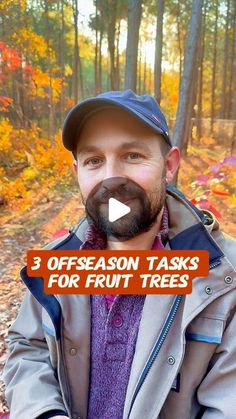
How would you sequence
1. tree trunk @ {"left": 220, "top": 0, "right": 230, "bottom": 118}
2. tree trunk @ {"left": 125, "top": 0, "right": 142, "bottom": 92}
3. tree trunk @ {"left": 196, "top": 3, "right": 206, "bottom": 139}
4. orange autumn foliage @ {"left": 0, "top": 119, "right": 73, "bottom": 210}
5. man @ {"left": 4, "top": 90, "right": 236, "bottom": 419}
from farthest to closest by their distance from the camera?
tree trunk @ {"left": 220, "top": 0, "right": 230, "bottom": 118}, tree trunk @ {"left": 196, "top": 3, "right": 206, "bottom": 139}, orange autumn foliage @ {"left": 0, "top": 119, "right": 73, "bottom": 210}, tree trunk @ {"left": 125, "top": 0, "right": 142, "bottom": 92}, man @ {"left": 4, "top": 90, "right": 236, "bottom": 419}

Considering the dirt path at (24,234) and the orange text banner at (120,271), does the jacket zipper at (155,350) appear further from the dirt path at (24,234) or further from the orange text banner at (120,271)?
the dirt path at (24,234)

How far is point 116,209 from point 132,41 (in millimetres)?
2413

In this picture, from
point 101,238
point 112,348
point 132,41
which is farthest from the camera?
point 132,41

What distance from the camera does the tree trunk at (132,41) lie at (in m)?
2.84

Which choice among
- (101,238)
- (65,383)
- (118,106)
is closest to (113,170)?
(118,106)

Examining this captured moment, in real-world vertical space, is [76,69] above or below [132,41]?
below

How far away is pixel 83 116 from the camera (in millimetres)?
968

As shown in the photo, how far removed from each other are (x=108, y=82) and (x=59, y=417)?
3.07m

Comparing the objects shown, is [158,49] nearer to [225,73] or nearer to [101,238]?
[225,73]

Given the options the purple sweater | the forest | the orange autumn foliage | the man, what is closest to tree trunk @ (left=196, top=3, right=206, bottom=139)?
the forest

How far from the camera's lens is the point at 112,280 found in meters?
0.92

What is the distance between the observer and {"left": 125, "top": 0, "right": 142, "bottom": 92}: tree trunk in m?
2.84

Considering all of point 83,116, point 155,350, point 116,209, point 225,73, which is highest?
point 225,73

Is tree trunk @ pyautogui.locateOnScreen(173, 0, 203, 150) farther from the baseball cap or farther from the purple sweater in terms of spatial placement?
the purple sweater
